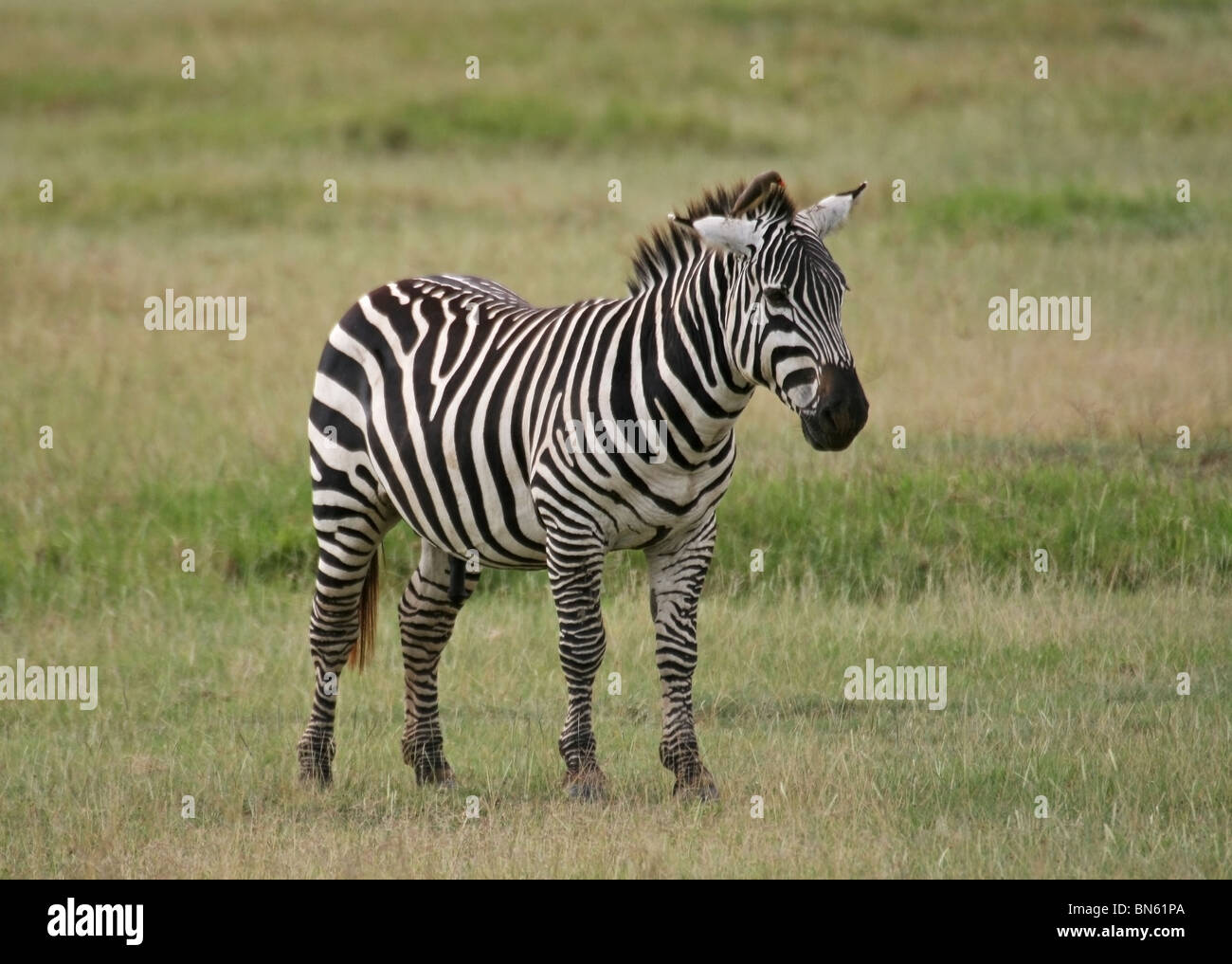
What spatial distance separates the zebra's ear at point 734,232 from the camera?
21.8 ft

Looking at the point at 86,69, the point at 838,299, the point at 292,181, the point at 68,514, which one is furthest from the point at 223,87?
the point at 838,299

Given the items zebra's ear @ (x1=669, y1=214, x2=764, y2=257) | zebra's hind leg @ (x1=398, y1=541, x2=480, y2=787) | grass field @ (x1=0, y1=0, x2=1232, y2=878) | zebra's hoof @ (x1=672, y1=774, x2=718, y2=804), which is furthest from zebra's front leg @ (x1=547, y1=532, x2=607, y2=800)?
zebra's ear @ (x1=669, y1=214, x2=764, y2=257)

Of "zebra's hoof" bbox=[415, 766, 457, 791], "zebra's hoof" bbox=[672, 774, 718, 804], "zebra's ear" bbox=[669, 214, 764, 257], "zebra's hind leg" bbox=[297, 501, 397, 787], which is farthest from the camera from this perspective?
"zebra's hind leg" bbox=[297, 501, 397, 787]

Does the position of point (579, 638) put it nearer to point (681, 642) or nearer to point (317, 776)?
point (681, 642)

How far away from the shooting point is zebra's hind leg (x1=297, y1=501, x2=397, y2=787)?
7.96m

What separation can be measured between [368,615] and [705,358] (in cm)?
245

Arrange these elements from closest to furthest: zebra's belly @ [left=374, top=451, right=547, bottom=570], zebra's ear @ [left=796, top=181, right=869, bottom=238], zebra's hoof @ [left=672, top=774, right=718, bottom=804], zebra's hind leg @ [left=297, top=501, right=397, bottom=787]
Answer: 1. zebra's ear @ [left=796, top=181, right=869, bottom=238]
2. zebra's hoof @ [left=672, top=774, right=718, bottom=804]
3. zebra's belly @ [left=374, top=451, right=547, bottom=570]
4. zebra's hind leg @ [left=297, top=501, right=397, bottom=787]

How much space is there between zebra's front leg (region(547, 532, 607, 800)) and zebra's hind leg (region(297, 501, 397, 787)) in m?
1.25

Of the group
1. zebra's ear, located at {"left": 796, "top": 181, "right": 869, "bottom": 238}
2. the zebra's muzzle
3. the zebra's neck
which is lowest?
the zebra's muzzle

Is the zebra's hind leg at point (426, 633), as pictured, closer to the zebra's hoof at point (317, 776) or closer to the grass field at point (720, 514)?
the grass field at point (720, 514)

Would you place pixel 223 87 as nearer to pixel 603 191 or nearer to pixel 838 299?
pixel 603 191

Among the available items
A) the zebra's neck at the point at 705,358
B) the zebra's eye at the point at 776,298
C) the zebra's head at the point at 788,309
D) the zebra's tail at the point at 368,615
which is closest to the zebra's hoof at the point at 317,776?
the zebra's tail at the point at 368,615

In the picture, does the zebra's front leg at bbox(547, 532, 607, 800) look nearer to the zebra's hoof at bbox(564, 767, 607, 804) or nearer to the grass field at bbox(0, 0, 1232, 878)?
the zebra's hoof at bbox(564, 767, 607, 804)

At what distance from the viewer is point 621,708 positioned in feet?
29.4
